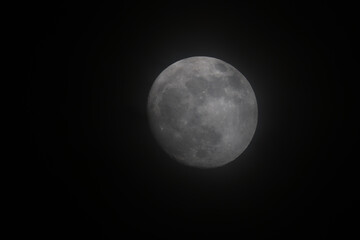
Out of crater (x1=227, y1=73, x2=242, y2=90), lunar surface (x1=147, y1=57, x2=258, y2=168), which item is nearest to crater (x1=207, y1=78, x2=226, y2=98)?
lunar surface (x1=147, y1=57, x2=258, y2=168)

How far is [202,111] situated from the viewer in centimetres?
349

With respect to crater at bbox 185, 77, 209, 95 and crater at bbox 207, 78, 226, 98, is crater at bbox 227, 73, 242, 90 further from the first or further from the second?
crater at bbox 185, 77, 209, 95

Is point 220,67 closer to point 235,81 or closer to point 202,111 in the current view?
point 235,81

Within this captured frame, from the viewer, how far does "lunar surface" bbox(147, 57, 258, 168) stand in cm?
352

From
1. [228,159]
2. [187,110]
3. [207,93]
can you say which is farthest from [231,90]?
[228,159]

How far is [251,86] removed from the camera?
3.97 meters

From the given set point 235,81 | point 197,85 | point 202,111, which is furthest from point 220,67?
point 202,111

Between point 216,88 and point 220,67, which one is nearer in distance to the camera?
point 216,88

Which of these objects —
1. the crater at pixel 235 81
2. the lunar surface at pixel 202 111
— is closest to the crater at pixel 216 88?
the lunar surface at pixel 202 111

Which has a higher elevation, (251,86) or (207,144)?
(251,86)

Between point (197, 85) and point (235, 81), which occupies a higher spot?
point (235, 81)

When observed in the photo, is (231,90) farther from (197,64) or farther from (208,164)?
(208,164)

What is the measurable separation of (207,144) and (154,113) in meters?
0.75

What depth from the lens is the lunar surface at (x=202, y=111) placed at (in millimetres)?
3523
